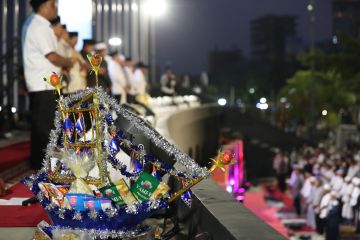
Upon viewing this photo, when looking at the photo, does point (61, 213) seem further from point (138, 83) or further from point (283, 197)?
point (283, 197)

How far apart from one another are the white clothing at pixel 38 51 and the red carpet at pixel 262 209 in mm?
13892

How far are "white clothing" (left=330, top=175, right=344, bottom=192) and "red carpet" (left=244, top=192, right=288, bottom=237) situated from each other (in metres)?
1.93

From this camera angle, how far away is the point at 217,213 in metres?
4.08

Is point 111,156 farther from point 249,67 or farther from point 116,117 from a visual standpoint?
point 249,67

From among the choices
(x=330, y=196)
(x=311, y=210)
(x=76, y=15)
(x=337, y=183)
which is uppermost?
(x=76, y=15)

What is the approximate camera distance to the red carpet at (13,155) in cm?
771

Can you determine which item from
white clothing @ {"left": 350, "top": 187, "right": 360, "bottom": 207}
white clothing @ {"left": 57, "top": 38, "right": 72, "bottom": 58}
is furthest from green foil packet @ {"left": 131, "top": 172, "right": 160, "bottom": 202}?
white clothing @ {"left": 350, "top": 187, "right": 360, "bottom": 207}

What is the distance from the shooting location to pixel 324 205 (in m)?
19.8

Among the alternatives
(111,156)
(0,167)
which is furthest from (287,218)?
(111,156)

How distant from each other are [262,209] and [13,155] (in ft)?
59.0

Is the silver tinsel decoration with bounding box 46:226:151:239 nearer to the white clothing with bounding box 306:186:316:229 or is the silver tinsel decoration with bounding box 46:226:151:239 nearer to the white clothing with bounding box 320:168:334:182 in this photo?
the white clothing with bounding box 306:186:316:229

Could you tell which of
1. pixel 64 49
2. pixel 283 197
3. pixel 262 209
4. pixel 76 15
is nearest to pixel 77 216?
pixel 64 49

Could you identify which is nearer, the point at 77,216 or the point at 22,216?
the point at 77,216

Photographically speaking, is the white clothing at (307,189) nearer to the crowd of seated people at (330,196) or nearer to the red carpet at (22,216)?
the crowd of seated people at (330,196)
